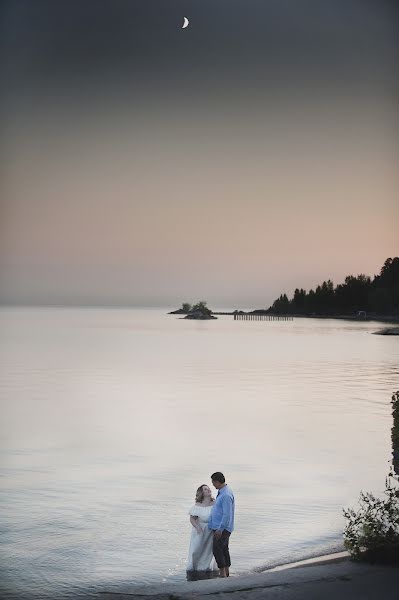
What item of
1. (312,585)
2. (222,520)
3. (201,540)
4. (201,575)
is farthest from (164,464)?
(312,585)

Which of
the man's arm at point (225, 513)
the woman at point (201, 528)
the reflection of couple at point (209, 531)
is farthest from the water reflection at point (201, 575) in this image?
the man's arm at point (225, 513)

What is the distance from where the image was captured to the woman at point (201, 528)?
32.8ft

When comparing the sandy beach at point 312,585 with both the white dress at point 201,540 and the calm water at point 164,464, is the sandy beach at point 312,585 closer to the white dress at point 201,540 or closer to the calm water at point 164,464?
the white dress at point 201,540

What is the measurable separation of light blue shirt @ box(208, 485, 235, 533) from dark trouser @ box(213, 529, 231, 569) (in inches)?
4.3

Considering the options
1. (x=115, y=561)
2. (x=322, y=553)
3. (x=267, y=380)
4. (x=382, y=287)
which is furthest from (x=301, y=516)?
(x=382, y=287)

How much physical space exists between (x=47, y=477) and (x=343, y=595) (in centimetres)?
1407

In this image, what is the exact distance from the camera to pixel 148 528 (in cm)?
1458

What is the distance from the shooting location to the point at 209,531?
9984 millimetres

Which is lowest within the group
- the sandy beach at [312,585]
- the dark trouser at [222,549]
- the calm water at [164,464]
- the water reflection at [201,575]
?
the calm water at [164,464]

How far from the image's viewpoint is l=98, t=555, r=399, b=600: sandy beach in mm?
6938

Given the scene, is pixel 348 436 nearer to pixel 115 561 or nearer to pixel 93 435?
pixel 93 435

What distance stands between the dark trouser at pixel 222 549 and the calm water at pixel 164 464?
1.38 meters

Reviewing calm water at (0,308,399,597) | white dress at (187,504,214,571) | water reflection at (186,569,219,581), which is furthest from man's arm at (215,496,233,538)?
calm water at (0,308,399,597)

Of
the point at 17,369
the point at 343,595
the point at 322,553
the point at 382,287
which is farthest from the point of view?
the point at 382,287
